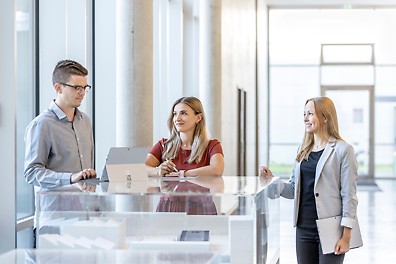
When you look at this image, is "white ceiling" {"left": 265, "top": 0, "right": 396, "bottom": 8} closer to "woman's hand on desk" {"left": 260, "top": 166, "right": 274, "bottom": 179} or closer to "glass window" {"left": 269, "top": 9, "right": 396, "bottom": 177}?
"glass window" {"left": 269, "top": 9, "right": 396, "bottom": 177}

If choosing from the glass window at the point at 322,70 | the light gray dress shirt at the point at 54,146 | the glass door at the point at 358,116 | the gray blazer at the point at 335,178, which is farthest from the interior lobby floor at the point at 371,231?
the glass window at the point at 322,70

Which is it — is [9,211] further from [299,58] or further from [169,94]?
[299,58]

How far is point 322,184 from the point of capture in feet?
13.7

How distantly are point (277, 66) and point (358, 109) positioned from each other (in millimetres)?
2872

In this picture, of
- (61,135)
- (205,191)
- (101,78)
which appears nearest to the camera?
(205,191)

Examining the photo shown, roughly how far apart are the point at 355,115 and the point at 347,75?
Result: 135 centimetres

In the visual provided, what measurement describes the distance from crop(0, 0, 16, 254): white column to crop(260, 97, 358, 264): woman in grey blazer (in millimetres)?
1387

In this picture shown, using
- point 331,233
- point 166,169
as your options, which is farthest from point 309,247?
point 166,169

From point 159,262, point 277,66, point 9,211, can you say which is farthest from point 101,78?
point 277,66

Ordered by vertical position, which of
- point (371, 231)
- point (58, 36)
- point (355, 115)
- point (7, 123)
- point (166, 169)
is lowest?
point (371, 231)

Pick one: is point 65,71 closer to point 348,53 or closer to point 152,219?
point 152,219

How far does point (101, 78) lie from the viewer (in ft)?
24.4

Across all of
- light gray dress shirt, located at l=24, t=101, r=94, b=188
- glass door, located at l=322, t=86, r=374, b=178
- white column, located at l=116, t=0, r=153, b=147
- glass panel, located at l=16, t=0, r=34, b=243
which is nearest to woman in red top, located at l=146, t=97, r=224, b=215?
light gray dress shirt, located at l=24, t=101, r=94, b=188

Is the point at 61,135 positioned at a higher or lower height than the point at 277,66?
lower
